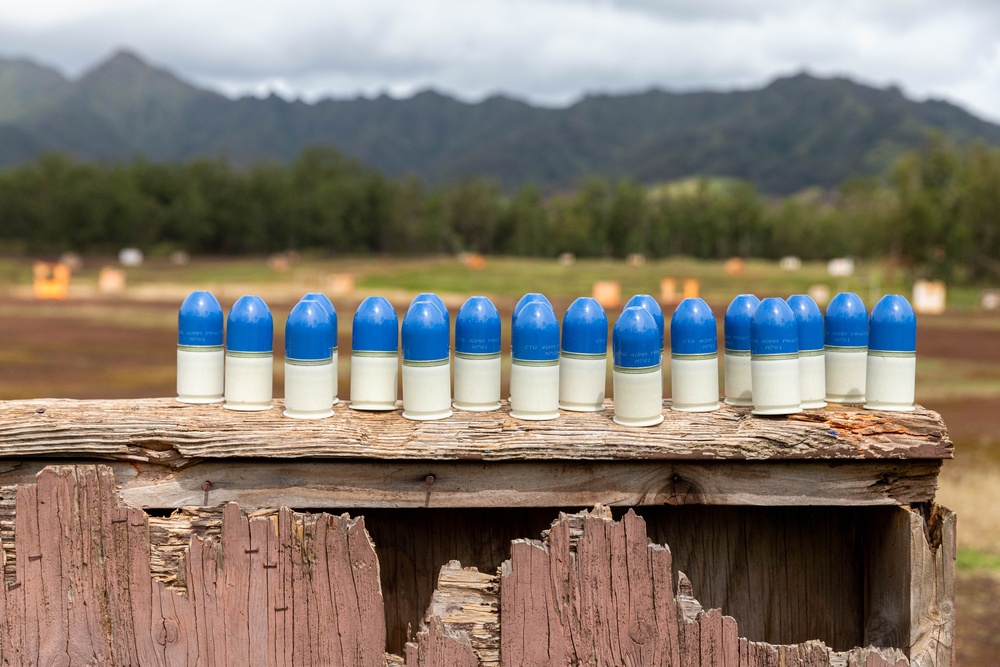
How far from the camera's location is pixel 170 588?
193 centimetres

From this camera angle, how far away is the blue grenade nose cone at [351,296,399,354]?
7.25ft

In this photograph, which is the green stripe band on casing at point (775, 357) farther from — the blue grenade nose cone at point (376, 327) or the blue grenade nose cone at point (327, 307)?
the blue grenade nose cone at point (327, 307)

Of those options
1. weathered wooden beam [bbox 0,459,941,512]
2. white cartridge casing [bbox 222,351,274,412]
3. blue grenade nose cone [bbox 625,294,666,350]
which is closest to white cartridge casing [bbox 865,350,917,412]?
weathered wooden beam [bbox 0,459,941,512]

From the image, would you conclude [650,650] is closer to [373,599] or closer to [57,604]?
[373,599]

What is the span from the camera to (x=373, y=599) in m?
1.94

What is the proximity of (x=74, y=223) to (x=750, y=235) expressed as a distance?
67.0m

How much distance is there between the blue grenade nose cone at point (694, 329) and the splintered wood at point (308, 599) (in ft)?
1.72

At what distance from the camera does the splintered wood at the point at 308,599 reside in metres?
1.87

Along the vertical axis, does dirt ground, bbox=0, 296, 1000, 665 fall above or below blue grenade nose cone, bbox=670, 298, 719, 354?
below

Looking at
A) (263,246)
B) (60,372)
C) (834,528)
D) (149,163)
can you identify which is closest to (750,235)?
(263,246)

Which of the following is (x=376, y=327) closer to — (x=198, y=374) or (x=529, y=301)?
(x=529, y=301)

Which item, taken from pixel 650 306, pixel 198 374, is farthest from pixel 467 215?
pixel 198 374

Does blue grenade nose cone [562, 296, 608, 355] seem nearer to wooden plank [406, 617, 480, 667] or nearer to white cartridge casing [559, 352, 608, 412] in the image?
white cartridge casing [559, 352, 608, 412]

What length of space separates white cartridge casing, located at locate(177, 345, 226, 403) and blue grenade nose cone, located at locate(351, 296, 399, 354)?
1.26 feet
